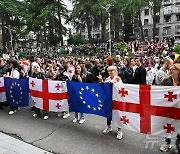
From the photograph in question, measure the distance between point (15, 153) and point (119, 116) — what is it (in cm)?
225

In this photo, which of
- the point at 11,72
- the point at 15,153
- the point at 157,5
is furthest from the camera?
the point at 157,5

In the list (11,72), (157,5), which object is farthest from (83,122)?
(157,5)

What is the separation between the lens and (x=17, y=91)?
7.66 metres

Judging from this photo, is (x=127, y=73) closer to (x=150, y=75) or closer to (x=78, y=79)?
(x=150, y=75)

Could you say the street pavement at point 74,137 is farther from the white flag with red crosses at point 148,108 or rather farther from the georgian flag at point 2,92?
the georgian flag at point 2,92

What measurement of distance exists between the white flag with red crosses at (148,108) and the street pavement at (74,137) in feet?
1.29

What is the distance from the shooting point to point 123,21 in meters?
55.4

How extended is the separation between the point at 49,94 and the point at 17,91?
1327mm

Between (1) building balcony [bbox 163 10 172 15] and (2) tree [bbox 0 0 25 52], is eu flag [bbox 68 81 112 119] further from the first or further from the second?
(1) building balcony [bbox 163 10 172 15]

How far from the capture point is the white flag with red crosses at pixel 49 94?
671 cm

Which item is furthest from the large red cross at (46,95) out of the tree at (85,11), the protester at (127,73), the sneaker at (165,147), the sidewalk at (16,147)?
the tree at (85,11)

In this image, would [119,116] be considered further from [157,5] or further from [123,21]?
[123,21]

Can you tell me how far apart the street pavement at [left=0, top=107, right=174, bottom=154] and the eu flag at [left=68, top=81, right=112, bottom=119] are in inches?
20.1

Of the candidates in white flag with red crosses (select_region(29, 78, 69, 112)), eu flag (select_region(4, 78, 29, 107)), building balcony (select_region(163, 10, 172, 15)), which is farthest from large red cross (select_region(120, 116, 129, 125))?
building balcony (select_region(163, 10, 172, 15))
